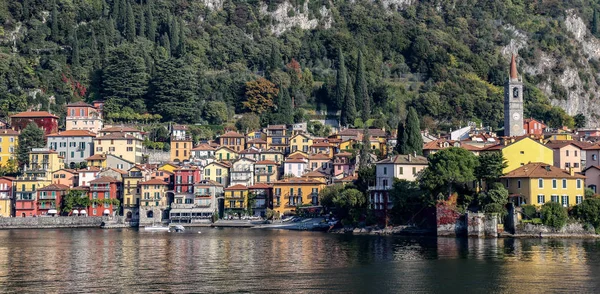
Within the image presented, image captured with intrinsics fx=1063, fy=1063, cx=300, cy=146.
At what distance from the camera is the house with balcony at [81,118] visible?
114750mm

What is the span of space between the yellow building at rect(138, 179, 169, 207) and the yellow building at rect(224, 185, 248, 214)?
606cm

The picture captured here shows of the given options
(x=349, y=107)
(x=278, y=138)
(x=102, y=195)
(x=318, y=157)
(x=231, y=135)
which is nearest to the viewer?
(x=102, y=195)

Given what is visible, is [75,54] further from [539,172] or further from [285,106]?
[539,172]

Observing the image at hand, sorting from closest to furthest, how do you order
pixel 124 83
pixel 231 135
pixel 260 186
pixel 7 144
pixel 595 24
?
1. pixel 260 186
2. pixel 7 144
3. pixel 231 135
4. pixel 124 83
5. pixel 595 24

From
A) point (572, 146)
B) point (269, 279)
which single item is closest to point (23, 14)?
point (572, 146)

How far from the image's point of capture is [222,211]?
336 ft

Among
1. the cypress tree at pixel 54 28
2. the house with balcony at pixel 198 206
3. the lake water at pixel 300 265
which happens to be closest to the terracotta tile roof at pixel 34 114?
the cypress tree at pixel 54 28

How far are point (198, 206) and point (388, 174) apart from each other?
23.8m

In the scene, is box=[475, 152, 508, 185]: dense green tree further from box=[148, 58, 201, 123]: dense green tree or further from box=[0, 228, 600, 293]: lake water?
box=[148, 58, 201, 123]: dense green tree

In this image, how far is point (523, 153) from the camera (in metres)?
82.1

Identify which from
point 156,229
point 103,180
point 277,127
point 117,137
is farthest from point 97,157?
point 277,127

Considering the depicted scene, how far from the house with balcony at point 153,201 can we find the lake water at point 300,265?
2206 cm

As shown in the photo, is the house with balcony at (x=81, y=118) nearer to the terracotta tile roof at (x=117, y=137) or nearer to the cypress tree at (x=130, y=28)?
the terracotta tile roof at (x=117, y=137)

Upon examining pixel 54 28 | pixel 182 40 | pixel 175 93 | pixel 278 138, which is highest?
pixel 54 28
